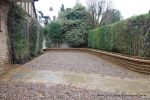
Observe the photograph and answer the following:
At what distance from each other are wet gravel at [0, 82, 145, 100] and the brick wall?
3.89 m

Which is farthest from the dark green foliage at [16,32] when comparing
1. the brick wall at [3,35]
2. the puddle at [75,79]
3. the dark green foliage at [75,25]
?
the dark green foliage at [75,25]

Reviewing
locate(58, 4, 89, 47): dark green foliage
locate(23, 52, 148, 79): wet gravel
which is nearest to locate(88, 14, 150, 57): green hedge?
locate(23, 52, 148, 79): wet gravel

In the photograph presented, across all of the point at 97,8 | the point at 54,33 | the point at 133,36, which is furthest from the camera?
the point at 97,8

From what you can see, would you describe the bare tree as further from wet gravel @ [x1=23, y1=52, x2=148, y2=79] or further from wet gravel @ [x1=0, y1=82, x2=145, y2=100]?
wet gravel @ [x1=0, y1=82, x2=145, y2=100]

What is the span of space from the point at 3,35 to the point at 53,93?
5315 mm

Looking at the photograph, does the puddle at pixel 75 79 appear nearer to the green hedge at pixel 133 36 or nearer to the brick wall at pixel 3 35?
the green hedge at pixel 133 36

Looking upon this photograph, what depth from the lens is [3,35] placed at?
9.38 meters

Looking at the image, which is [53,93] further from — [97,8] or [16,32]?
[97,8]

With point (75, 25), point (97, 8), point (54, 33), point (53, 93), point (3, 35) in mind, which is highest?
point (97, 8)

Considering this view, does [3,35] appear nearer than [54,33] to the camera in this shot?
Yes

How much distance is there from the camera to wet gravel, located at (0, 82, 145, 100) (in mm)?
4629

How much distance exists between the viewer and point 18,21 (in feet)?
34.9

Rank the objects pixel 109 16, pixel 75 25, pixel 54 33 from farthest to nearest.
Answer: pixel 109 16 < pixel 54 33 < pixel 75 25

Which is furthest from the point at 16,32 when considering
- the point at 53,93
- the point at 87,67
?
the point at 53,93
